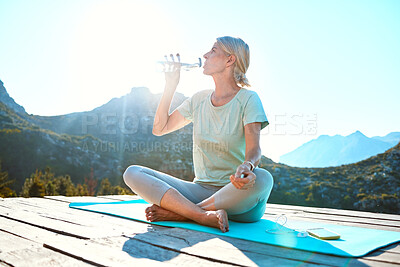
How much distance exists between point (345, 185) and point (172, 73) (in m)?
13.2

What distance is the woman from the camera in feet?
5.82

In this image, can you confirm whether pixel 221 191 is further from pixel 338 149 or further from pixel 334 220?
pixel 338 149

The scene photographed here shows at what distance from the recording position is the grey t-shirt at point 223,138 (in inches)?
81.4

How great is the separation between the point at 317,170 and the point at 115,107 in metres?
17.3

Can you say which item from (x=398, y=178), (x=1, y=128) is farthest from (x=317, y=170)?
(x=1, y=128)

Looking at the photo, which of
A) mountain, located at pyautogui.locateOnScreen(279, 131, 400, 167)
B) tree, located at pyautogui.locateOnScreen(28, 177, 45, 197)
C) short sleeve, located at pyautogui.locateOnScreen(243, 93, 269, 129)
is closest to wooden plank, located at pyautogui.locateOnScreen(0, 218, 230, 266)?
short sleeve, located at pyautogui.locateOnScreen(243, 93, 269, 129)

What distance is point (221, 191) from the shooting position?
1.79 metres

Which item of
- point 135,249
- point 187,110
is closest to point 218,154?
point 187,110

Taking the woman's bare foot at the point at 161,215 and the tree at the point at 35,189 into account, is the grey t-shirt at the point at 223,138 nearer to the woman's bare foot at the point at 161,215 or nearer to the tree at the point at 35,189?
the woman's bare foot at the point at 161,215

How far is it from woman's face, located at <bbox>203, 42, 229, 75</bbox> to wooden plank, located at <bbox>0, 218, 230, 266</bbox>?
4.38 ft

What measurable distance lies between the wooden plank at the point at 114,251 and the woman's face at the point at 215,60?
1.33 metres

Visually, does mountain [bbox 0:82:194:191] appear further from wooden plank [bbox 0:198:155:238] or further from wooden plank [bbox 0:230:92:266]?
wooden plank [bbox 0:230:92:266]

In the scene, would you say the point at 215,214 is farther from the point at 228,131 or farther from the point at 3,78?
the point at 3,78

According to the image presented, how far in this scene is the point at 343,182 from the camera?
1366cm
